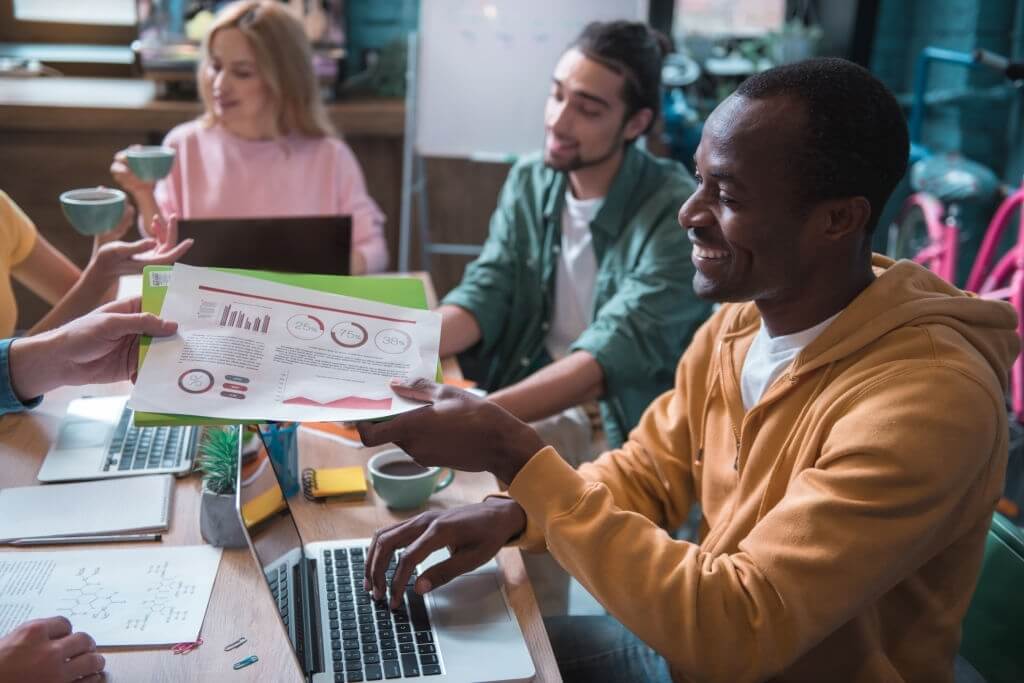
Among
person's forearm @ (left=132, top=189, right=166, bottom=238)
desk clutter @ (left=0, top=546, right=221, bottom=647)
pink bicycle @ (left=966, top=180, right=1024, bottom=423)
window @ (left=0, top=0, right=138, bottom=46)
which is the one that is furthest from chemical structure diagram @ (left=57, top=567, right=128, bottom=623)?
window @ (left=0, top=0, right=138, bottom=46)

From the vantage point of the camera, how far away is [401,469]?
1417 millimetres

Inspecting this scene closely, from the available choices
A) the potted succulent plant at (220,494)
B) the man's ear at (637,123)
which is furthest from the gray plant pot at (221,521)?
the man's ear at (637,123)

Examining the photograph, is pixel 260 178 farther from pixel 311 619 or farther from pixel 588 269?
pixel 311 619

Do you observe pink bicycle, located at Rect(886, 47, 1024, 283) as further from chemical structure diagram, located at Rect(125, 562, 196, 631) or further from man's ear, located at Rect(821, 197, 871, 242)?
chemical structure diagram, located at Rect(125, 562, 196, 631)

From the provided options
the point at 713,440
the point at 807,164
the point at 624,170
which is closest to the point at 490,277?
the point at 624,170

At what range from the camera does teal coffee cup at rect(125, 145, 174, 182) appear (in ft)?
6.41

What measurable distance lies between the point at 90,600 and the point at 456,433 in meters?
0.44

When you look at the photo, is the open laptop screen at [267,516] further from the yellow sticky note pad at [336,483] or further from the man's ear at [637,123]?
the man's ear at [637,123]

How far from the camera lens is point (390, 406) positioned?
102 centimetres

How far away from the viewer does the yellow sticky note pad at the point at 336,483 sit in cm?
136

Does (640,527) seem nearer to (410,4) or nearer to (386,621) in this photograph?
(386,621)

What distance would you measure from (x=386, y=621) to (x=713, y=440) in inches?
Result: 20.1

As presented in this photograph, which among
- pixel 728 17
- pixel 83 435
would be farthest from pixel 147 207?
pixel 728 17

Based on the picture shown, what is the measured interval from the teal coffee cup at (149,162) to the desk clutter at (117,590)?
1.00 metres
